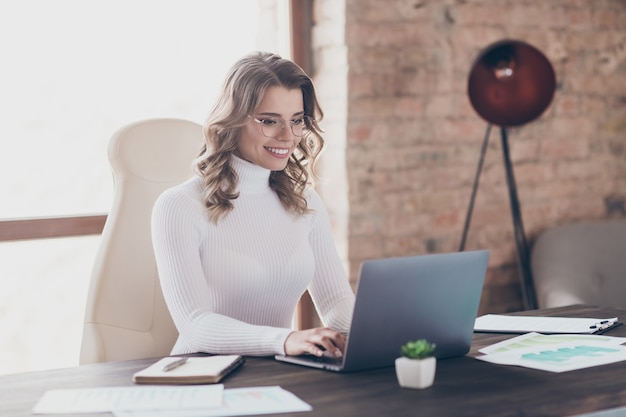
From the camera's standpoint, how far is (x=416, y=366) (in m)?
1.44

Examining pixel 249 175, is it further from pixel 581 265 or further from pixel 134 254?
pixel 581 265

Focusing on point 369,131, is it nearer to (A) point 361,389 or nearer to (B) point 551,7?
(B) point 551,7

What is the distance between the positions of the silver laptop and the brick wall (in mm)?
1511

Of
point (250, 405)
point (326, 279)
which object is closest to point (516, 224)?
point (326, 279)

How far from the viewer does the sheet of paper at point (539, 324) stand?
6.29 ft

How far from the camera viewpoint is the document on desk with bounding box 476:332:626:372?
1.60 metres

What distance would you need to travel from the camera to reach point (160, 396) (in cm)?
142

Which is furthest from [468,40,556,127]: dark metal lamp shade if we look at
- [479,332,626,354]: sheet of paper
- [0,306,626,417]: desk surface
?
[0,306,626,417]: desk surface

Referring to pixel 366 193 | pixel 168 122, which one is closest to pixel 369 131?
pixel 366 193

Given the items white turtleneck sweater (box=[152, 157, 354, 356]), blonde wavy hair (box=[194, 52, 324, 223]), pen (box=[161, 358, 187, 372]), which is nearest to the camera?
pen (box=[161, 358, 187, 372])

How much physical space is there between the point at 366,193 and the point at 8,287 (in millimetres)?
1282

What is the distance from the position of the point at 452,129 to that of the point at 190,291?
1.70 meters

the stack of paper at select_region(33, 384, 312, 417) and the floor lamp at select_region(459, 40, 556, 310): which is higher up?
the floor lamp at select_region(459, 40, 556, 310)

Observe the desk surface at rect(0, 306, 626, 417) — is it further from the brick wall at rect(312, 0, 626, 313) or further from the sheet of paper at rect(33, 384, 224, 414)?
the brick wall at rect(312, 0, 626, 313)
